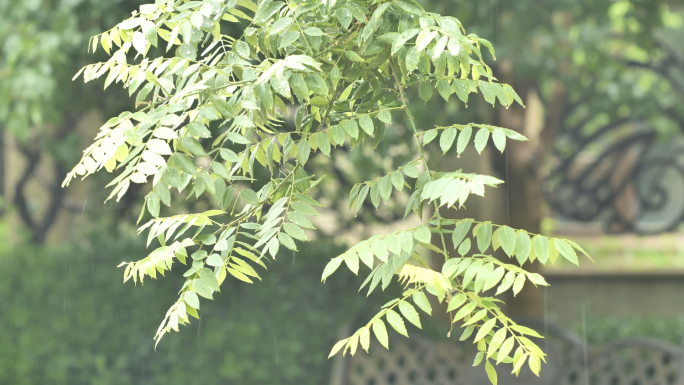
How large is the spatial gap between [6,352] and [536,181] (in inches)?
109

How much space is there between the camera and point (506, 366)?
3109mm

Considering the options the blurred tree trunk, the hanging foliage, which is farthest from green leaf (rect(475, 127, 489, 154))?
the blurred tree trunk

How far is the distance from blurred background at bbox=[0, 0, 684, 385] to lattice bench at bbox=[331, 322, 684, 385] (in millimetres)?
27

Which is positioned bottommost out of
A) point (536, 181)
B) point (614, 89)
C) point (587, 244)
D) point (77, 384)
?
point (77, 384)

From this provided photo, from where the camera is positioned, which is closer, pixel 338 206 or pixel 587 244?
pixel 338 206

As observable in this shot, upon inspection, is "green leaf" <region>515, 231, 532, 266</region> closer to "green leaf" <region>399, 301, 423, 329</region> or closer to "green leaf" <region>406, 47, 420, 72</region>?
"green leaf" <region>399, 301, 423, 329</region>

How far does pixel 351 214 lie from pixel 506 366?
104 cm

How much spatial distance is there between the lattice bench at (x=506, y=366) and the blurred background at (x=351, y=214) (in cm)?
3

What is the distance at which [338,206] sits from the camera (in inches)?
132

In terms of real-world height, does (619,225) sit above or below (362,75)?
below

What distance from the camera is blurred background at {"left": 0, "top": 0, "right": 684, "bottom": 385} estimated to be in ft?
10.4

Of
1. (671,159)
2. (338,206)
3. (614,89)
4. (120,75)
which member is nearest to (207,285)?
(120,75)

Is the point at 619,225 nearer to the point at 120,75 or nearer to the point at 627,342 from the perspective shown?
the point at 627,342

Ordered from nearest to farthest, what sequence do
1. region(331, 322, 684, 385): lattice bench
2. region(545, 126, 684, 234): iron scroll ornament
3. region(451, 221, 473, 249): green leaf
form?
region(451, 221, 473, 249): green leaf → region(331, 322, 684, 385): lattice bench → region(545, 126, 684, 234): iron scroll ornament
